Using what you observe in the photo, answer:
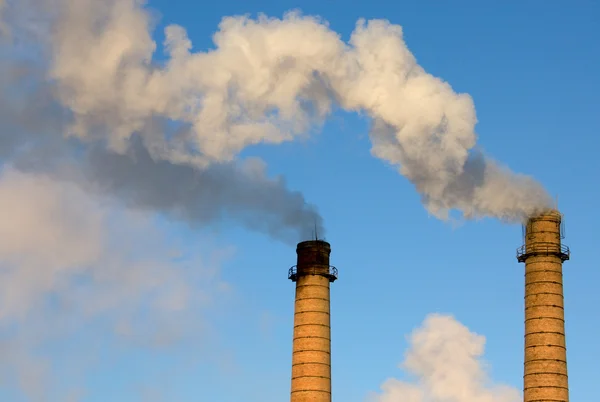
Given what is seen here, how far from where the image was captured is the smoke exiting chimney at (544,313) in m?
38.9

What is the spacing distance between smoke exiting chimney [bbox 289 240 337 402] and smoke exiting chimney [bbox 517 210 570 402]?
903 cm

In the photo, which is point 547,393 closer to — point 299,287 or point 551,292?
point 551,292

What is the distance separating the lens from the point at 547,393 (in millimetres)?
38625

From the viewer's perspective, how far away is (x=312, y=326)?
1674 inches

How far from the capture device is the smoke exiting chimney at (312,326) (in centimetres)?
4191

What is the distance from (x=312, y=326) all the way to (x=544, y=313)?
1045 centimetres

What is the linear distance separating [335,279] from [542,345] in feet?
33.5

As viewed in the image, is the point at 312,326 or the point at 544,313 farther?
the point at 312,326

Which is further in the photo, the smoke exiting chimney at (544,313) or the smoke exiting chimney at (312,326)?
the smoke exiting chimney at (312,326)

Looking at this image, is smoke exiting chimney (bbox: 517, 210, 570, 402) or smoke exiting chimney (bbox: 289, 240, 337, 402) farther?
smoke exiting chimney (bbox: 289, 240, 337, 402)

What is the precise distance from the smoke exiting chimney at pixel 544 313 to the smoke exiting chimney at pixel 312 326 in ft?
29.6

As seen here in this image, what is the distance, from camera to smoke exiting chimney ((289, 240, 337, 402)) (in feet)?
137

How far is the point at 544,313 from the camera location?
39.5 meters

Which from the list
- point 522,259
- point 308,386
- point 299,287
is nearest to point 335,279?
point 299,287
